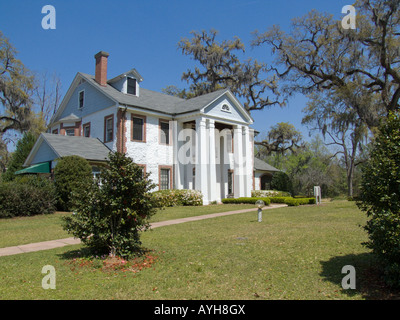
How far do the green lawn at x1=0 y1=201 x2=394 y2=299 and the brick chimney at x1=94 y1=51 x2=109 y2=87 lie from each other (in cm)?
1739

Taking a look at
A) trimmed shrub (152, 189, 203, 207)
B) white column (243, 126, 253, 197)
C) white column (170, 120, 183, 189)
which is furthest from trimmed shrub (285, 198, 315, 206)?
white column (170, 120, 183, 189)

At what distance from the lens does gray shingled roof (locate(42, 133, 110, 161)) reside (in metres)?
18.7

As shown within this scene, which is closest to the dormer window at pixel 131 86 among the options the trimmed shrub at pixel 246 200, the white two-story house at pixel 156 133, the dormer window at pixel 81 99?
the white two-story house at pixel 156 133

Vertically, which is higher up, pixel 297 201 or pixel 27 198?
pixel 27 198

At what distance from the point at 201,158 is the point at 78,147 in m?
7.97

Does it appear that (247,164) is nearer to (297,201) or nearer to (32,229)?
(297,201)

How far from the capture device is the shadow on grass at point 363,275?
468 cm

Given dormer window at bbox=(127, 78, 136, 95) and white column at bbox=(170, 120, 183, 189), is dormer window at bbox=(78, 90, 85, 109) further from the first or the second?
white column at bbox=(170, 120, 183, 189)

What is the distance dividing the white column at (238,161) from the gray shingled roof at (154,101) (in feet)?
11.6

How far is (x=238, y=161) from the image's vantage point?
2492 centimetres

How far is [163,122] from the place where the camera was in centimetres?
2270

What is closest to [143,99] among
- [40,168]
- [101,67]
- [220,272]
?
[101,67]

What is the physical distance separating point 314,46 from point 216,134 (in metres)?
10.9
